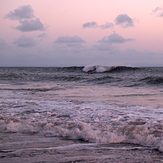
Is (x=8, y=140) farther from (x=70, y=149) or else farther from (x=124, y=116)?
(x=124, y=116)

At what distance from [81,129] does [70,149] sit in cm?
123

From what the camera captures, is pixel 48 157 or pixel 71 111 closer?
pixel 48 157

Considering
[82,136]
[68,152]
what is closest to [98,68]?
[82,136]

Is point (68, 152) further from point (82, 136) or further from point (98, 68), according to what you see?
point (98, 68)

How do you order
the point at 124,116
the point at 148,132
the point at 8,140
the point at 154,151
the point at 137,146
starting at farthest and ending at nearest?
the point at 124,116 < the point at 148,132 < the point at 8,140 < the point at 137,146 < the point at 154,151

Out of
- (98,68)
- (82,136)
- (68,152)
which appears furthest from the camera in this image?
(98,68)

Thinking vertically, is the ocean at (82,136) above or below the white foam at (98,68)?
below

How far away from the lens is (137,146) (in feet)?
13.8

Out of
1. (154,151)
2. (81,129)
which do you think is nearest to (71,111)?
(81,129)

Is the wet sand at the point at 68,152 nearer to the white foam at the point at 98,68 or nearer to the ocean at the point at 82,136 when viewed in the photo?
the ocean at the point at 82,136

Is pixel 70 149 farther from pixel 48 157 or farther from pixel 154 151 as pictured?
pixel 154 151

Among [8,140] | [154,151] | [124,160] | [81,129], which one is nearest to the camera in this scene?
[124,160]

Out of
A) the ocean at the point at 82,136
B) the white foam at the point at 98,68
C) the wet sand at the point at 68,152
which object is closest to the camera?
the wet sand at the point at 68,152

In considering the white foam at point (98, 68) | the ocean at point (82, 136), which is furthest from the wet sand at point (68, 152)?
the white foam at point (98, 68)
